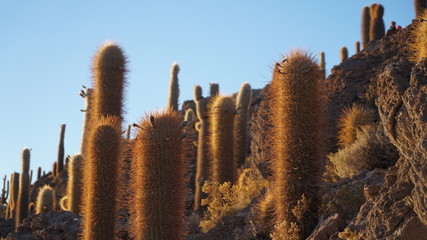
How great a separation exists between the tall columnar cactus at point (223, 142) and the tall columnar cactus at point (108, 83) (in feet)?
8.25

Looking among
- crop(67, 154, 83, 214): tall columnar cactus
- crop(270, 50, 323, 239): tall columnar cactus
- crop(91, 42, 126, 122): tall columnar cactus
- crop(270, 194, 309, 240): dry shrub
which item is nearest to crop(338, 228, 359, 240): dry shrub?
crop(270, 194, 309, 240): dry shrub

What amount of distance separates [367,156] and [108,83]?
5.66 metres

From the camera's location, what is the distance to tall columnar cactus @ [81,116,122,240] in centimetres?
930

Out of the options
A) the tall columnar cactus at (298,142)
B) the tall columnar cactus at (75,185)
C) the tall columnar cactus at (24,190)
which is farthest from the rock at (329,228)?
the tall columnar cactus at (24,190)

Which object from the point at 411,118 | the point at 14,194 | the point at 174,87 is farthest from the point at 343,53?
the point at 411,118

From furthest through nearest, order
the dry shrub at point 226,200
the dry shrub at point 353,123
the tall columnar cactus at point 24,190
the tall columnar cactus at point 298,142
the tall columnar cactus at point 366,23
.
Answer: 1. the tall columnar cactus at point 366,23
2. the tall columnar cactus at point 24,190
3. the dry shrub at point 353,123
4. the dry shrub at point 226,200
5. the tall columnar cactus at point 298,142

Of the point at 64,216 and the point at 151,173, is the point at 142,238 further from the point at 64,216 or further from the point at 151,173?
the point at 64,216

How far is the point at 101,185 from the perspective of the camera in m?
9.33

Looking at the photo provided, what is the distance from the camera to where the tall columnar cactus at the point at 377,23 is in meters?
18.8

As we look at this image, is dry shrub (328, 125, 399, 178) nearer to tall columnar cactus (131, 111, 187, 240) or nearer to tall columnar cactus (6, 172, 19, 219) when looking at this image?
tall columnar cactus (131, 111, 187, 240)

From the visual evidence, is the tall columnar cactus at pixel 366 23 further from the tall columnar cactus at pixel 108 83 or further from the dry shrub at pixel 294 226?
the dry shrub at pixel 294 226

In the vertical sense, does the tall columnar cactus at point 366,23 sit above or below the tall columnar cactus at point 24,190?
above

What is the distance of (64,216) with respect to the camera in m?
11.8

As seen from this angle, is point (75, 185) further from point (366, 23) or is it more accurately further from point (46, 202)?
point (366, 23)
